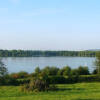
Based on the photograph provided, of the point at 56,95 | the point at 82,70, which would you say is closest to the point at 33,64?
the point at 82,70

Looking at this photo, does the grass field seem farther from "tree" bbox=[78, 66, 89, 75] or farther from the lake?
"tree" bbox=[78, 66, 89, 75]

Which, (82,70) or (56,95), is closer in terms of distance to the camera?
(56,95)

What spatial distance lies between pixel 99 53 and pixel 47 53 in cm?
11587

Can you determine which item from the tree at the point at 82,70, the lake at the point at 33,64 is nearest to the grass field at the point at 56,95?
the lake at the point at 33,64

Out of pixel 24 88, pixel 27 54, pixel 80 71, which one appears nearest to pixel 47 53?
pixel 27 54

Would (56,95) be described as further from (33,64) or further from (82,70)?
(33,64)

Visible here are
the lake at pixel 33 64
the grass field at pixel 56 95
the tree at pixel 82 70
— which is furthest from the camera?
the lake at pixel 33 64

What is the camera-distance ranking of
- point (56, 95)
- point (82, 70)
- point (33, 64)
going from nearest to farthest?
point (56, 95), point (82, 70), point (33, 64)

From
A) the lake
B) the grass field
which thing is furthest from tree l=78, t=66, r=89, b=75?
the grass field

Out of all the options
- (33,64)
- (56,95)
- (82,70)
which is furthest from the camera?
Answer: (33,64)

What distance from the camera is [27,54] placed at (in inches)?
5251

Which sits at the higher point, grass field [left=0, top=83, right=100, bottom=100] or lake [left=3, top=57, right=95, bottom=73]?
grass field [left=0, top=83, right=100, bottom=100]

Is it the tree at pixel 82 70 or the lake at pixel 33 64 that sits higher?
the tree at pixel 82 70

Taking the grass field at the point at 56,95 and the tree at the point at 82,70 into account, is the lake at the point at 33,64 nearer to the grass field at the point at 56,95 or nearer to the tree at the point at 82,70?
the tree at the point at 82,70
